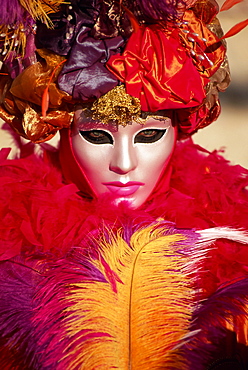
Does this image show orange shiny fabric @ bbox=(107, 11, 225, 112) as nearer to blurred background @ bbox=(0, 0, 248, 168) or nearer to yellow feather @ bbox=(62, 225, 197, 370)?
yellow feather @ bbox=(62, 225, 197, 370)

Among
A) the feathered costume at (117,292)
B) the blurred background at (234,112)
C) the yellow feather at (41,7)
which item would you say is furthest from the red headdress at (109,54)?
the blurred background at (234,112)

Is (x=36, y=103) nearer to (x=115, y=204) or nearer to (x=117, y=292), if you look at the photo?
(x=115, y=204)

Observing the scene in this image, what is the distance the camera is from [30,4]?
141 cm

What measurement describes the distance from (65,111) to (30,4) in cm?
28

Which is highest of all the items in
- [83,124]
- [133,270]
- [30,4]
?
[30,4]

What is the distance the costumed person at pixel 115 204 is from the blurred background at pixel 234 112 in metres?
1.27

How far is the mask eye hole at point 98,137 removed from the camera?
5.10 ft

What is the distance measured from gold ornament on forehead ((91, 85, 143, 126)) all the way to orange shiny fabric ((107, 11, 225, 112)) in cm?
2

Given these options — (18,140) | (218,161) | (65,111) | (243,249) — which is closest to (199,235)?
(243,249)

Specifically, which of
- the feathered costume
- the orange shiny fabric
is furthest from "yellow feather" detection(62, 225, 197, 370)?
the orange shiny fabric

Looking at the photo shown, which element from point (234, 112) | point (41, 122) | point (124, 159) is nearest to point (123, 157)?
point (124, 159)

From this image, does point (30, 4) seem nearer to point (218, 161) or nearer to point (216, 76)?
point (216, 76)

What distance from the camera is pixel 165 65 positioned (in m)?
1.46

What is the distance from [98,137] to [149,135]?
13 cm
